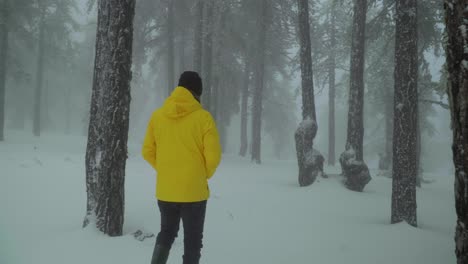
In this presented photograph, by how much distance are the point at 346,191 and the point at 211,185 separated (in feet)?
13.1

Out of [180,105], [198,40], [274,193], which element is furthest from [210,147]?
[198,40]

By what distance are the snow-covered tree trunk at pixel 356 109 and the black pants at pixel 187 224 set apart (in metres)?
7.91

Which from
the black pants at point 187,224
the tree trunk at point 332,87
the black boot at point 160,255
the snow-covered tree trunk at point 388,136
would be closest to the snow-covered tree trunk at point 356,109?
the black pants at point 187,224

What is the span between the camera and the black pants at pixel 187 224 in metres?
3.43

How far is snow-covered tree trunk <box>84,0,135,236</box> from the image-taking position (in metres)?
4.85

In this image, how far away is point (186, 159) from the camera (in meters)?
3.42

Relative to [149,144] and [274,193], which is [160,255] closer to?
[149,144]

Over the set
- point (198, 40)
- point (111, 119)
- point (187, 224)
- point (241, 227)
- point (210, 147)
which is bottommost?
point (241, 227)

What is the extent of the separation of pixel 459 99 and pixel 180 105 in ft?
7.69

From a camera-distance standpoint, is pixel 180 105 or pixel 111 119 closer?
pixel 180 105

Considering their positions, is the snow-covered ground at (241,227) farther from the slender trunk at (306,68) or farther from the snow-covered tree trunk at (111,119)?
the slender trunk at (306,68)

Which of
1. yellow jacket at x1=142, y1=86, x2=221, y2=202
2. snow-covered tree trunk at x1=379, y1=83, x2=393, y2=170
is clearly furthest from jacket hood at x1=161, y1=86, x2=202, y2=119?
snow-covered tree trunk at x1=379, y1=83, x2=393, y2=170

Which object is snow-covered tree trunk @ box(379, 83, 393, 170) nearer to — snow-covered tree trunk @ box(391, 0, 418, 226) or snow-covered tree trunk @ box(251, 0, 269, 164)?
snow-covered tree trunk @ box(251, 0, 269, 164)

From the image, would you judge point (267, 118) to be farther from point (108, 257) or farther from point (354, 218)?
point (108, 257)
